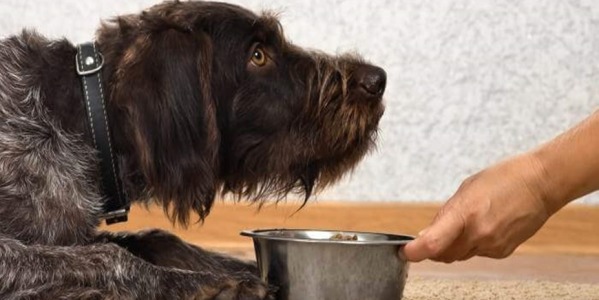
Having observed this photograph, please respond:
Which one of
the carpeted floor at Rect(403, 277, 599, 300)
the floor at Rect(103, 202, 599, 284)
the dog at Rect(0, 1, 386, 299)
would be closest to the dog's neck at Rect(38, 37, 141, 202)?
the dog at Rect(0, 1, 386, 299)

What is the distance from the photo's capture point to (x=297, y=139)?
2039 mm

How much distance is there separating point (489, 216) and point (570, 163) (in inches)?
8.1

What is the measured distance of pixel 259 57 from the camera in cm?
203

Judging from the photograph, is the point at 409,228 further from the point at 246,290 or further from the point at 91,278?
the point at 91,278

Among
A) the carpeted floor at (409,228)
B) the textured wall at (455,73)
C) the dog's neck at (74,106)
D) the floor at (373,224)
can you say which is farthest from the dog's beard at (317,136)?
the textured wall at (455,73)

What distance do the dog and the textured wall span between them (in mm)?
1164

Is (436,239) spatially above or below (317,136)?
below

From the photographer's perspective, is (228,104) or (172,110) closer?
(172,110)

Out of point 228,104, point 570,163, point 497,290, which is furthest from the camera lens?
point 497,290

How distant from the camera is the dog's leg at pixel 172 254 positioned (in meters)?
2.00

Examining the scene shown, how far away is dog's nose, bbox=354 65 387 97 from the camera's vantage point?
2.05 metres

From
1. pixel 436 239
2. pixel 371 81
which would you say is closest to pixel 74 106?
pixel 371 81

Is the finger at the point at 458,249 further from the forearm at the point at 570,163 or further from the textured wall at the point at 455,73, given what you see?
the textured wall at the point at 455,73

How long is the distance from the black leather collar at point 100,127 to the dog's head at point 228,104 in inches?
1.2
